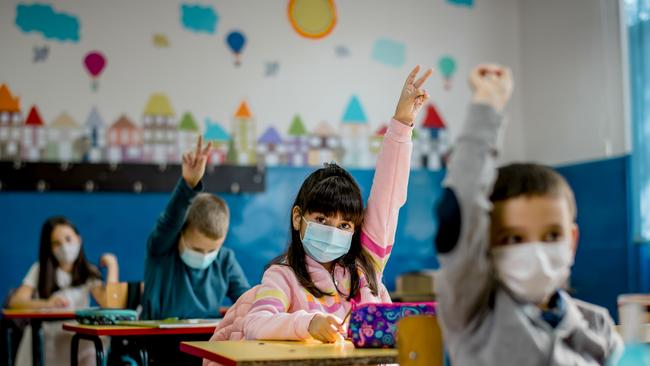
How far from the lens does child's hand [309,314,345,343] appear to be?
184 cm

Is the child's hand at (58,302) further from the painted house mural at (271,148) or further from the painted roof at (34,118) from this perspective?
the painted house mural at (271,148)

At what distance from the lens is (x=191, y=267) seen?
3.38 m

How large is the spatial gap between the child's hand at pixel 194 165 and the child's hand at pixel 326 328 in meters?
1.07

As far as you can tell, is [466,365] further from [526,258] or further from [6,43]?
[6,43]

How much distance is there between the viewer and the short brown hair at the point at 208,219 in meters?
3.30

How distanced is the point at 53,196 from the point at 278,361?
4.35 metres

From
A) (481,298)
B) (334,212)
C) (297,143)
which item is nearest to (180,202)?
(334,212)

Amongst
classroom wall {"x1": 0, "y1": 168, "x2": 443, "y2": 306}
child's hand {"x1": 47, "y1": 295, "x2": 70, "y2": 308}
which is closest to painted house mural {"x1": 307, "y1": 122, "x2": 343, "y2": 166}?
classroom wall {"x1": 0, "y1": 168, "x2": 443, "y2": 306}

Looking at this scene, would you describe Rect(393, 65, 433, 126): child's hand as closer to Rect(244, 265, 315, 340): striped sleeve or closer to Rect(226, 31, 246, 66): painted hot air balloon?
Rect(244, 265, 315, 340): striped sleeve

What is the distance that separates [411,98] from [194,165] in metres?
0.99

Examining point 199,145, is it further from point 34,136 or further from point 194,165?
point 34,136

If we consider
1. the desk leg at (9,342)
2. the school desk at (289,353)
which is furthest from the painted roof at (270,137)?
the school desk at (289,353)

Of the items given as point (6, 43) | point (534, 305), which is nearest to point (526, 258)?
point (534, 305)

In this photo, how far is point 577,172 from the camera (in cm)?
589
